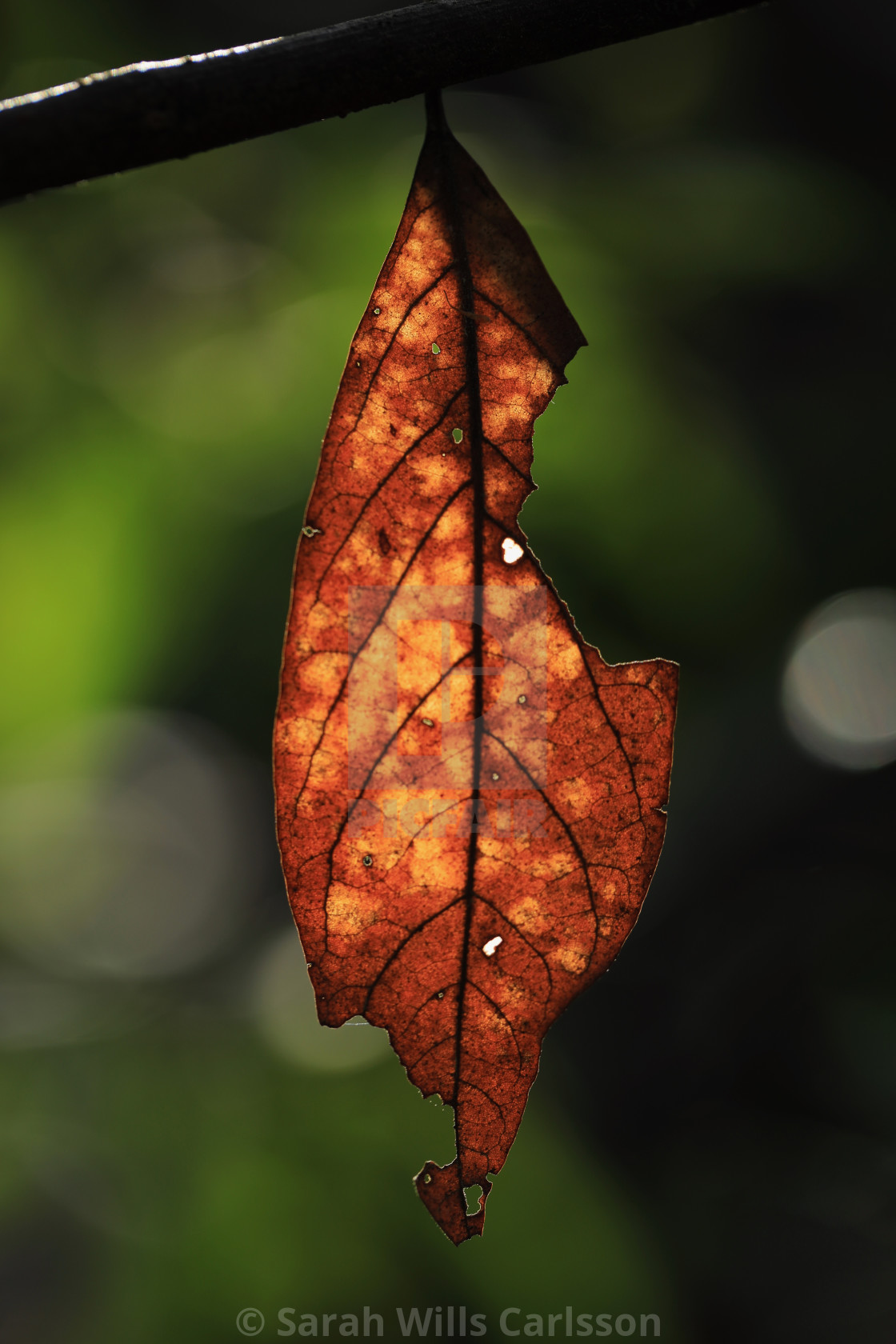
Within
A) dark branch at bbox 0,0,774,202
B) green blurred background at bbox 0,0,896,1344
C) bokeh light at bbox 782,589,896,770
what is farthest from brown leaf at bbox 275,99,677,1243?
bokeh light at bbox 782,589,896,770

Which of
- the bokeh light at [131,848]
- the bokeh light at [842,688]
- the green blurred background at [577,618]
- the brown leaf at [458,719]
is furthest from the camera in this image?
the bokeh light at [131,848]

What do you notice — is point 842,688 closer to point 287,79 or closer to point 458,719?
point 458,719

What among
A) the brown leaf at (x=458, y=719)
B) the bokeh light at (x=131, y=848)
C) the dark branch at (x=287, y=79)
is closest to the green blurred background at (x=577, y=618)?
the bokeh light at (x=131, y=848)

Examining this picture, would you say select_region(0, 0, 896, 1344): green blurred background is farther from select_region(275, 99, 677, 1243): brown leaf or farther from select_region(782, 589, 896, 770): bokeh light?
select_region(275, 99, 677, 1243): brown leaf

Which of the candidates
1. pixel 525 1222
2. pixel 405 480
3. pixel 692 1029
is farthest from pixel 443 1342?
pixel 405 480

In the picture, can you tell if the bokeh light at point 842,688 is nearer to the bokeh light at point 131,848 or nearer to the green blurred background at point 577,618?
the green blurred background at point 577,618

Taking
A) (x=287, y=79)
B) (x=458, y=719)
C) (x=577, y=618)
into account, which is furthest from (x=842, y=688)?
(x=287, y=79)

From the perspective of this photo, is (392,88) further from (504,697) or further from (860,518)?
(860,518)
